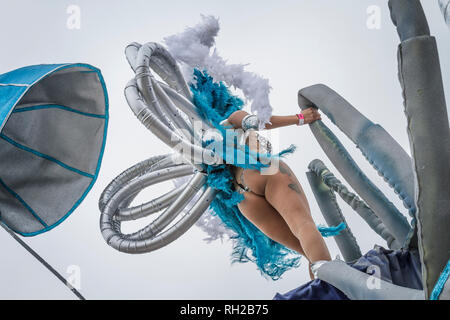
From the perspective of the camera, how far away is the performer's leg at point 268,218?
1.53 m

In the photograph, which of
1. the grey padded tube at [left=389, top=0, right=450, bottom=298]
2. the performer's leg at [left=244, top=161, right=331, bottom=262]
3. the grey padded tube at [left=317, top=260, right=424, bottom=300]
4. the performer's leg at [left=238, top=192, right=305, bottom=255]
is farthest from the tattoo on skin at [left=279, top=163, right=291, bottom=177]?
the grey padded tube at [left=389, top=0, right=450, bottom=298]

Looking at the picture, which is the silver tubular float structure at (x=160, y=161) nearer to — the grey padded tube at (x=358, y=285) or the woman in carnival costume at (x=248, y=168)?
the woman in carnival costume at (x=248, y=168)

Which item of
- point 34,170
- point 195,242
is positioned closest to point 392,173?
point 34,170

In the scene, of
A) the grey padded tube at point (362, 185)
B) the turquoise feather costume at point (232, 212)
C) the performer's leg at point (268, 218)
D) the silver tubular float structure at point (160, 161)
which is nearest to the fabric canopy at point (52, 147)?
the silver tubular float structure at point (160, 161)

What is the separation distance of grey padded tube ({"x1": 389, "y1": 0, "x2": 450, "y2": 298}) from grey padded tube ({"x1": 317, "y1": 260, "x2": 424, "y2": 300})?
0.05 m

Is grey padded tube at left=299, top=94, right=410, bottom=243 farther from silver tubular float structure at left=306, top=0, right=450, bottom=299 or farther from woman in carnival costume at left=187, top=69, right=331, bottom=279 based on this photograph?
silver tubular float structure at left=306, top=0, right=450, bottom=299

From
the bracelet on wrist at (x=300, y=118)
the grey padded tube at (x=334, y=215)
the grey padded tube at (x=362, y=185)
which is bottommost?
the grey padded tube at (x=334, y=215)

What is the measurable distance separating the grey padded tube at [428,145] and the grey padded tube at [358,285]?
0.16 ft

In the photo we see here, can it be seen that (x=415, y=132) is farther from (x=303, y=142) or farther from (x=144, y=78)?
(x=303, y=142)

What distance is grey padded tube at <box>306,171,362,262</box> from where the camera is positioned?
5.72 ft

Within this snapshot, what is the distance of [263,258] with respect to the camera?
1683 mm

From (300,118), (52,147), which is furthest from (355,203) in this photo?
(52,147)
